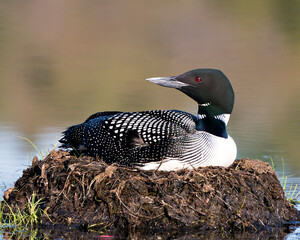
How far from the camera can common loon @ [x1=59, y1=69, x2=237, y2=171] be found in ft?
18.3

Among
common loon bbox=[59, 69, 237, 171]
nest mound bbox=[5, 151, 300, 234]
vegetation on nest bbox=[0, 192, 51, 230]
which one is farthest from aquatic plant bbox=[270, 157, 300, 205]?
vegetation on nest bbox=[0, 192, 51, 230]

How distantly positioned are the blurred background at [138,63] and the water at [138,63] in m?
→ 0.02

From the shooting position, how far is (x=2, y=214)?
5.40m

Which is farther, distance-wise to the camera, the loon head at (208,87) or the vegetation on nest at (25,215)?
the loon head at (208,87)

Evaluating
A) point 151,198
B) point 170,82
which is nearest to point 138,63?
point 170,82

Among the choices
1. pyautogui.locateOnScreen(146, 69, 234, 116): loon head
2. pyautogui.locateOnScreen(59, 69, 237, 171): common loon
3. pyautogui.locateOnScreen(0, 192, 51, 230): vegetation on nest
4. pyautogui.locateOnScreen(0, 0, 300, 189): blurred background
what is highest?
pyautogui.locateOnScreen(146, 69, 234, 116): loon head

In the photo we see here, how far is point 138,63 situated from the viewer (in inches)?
670

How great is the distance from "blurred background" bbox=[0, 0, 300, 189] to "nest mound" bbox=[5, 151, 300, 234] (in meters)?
1.18

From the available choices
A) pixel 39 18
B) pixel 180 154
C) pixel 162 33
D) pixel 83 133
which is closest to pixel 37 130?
pixel 83 133

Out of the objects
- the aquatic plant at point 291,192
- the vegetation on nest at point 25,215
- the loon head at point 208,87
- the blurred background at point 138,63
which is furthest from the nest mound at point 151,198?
the blurred background at point 138,63

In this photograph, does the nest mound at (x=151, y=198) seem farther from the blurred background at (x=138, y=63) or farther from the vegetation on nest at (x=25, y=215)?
the blurred background at (x=138, y=63)

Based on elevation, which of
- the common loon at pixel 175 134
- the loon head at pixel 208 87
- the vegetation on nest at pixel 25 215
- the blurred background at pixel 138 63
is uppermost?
the loon head at pixel 208 87

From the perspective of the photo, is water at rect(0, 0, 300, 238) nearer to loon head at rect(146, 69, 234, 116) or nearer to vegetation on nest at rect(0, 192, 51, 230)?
vegetation on nest at rect(0, 192, 51, 230)

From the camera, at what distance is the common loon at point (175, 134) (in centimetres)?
559
